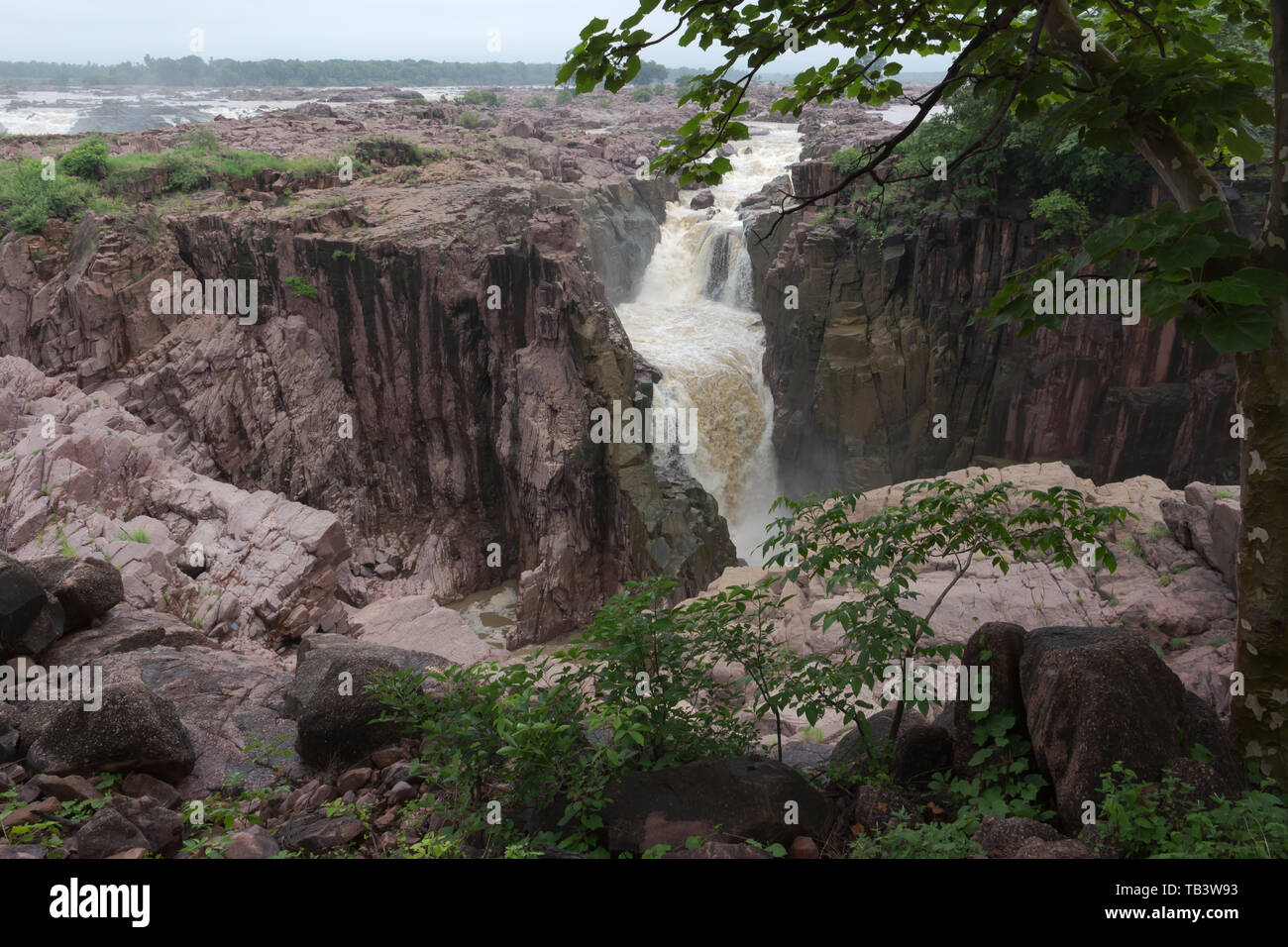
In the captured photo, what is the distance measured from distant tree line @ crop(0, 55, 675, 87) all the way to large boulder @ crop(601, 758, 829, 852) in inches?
2350

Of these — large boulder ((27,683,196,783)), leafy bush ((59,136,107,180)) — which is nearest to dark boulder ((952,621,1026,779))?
large boulder ((27,683,196,783))

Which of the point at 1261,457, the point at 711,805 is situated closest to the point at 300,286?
the point at 711,805

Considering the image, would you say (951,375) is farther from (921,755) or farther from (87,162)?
(87,162)

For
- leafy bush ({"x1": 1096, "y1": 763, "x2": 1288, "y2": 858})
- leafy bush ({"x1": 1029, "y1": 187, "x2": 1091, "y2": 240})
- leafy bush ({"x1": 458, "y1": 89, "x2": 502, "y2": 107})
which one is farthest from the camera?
leafy bush ({"x1": 458, "y1": 89, "x2": 502, "y2": 107})

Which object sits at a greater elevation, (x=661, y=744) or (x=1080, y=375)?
(x=1080, y=375)

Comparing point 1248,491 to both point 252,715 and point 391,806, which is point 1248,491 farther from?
point 252,715

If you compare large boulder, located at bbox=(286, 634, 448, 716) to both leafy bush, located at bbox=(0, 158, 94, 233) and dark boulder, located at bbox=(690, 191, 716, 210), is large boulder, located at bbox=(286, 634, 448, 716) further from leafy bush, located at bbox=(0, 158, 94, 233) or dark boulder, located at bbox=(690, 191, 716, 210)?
dark boulder, located at bbox=(690, 191, 716, 210)

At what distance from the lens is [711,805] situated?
15.2ft

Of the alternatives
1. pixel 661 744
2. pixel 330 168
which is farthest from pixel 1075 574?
pixel 330 168

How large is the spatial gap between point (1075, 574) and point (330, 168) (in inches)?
923

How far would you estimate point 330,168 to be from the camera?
2320cm

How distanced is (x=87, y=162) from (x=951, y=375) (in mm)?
26775

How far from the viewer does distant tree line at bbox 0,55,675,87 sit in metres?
62.1
